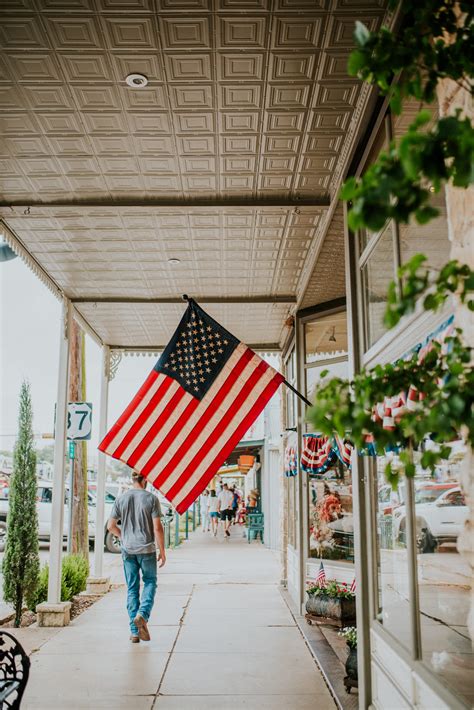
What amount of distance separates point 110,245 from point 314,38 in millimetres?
3404

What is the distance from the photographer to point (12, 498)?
7887 mm

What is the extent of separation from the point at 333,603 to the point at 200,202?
13.7 feet

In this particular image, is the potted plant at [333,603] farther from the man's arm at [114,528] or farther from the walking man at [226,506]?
the walking man at [226,506]

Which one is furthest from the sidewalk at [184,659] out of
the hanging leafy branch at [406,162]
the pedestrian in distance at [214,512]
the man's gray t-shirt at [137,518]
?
the pedestrian in distance at [214,512]

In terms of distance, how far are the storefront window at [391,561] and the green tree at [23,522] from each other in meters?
5.03

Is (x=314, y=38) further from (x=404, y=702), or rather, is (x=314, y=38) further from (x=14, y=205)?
(x=404, y=702)

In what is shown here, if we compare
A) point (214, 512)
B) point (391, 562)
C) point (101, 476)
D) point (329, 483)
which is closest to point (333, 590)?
point (329, 483)

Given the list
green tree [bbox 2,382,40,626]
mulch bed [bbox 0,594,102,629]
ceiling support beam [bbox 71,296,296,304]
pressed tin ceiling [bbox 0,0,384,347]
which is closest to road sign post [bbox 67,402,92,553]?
green tree [bbox 2,382,40,626]

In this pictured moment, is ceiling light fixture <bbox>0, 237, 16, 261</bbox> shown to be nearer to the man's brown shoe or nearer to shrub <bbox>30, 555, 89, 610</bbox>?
shrub <bbox>30, 555, 89, 610</bbox>

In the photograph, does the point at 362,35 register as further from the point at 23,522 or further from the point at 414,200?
the point at 23,522

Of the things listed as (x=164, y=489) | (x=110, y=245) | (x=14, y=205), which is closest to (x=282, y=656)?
(x=164, y=489)

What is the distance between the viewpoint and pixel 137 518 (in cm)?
656

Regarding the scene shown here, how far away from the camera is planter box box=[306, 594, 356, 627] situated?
20.6 ft

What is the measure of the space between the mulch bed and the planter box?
10.4 feet
